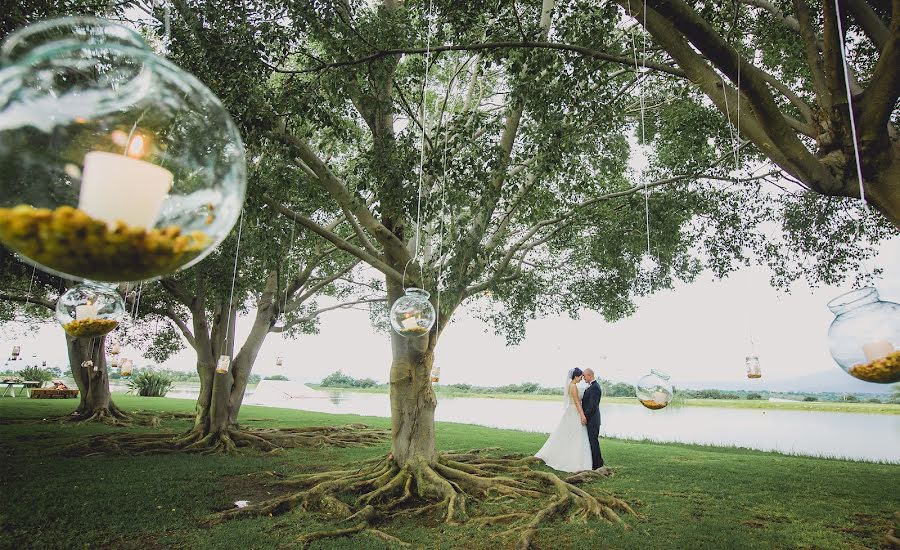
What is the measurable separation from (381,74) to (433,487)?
577cm

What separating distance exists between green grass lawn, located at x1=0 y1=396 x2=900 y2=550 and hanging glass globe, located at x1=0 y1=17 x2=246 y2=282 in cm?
499

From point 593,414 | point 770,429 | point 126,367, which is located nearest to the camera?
point 593,414

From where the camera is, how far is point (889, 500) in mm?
7359

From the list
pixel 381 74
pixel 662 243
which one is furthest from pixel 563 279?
pixel 381 74

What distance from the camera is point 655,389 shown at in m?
5.53

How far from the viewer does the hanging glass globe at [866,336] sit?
2385mm

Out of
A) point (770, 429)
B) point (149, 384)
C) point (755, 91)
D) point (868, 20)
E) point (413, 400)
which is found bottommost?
point (770, 429)

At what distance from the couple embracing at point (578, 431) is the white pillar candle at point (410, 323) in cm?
530

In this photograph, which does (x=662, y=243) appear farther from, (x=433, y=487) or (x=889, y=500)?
(x=433, y=487)

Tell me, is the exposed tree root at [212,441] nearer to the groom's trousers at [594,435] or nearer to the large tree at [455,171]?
the large tree at [455,171]

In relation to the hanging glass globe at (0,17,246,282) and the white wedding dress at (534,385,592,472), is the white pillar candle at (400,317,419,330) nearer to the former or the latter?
the hanging glass globe at (0,17,246,282)

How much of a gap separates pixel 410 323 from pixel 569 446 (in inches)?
238

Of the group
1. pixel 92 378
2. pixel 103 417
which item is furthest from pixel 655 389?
pixel 92 378

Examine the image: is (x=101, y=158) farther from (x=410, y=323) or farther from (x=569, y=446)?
(x=569, y=446)
